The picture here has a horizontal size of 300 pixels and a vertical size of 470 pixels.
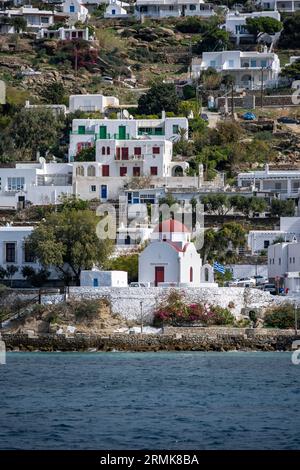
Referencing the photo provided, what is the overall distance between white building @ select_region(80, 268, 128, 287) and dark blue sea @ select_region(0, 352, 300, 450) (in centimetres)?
618

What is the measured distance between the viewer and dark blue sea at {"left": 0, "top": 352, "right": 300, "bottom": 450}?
55.7 metres

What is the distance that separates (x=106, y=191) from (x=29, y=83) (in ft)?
73.6

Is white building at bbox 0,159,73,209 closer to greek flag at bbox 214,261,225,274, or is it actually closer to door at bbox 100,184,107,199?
door at bbox 100,184,107,199

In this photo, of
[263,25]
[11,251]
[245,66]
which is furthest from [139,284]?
[263,25]

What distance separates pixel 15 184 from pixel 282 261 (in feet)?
62.8

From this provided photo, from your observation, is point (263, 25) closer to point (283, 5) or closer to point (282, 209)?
point (283, 5)

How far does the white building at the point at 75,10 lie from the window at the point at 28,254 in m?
50.1

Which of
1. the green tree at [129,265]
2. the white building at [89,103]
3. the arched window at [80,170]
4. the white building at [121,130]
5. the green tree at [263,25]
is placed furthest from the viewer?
the green tree at [263,25]

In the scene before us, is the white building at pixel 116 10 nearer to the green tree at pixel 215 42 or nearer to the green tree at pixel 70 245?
the green tree at pixel 215 42

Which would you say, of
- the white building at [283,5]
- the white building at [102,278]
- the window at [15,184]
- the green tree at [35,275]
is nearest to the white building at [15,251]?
the green tree at [35,275]

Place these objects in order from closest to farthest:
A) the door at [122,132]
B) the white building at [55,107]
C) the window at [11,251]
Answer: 1. the window at [11,251]
2. the door at [122,132]
3. the white building at [55,107]

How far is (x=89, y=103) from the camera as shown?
11894 centimetres

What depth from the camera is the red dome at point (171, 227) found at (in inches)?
3605

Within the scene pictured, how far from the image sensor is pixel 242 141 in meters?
114
